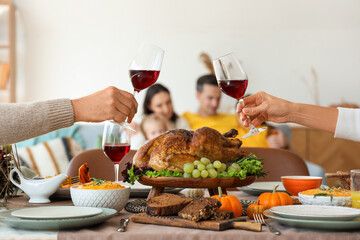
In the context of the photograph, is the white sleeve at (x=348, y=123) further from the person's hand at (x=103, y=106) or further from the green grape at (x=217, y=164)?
the person's hand at (x=103, y=106)

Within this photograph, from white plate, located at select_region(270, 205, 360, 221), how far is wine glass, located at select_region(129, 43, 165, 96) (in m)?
0.58

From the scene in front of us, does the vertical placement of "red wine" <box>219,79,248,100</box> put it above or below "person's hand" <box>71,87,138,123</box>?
above

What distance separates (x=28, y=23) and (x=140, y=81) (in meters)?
5.05

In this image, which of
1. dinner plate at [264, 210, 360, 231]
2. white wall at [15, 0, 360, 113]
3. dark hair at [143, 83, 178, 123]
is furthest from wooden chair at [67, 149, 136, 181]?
white wall at [15, 0, 360, 113]

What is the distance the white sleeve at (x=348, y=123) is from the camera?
170 centimetres

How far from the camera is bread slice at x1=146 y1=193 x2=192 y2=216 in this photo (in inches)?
42.1

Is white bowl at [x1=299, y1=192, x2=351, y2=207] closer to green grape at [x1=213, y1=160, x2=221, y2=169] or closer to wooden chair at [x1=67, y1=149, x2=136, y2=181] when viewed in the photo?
green grape at [x1=213, y1=160, x2=221, y2=169]

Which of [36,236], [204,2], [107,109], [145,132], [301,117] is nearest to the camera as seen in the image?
[36,236]

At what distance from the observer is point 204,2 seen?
5.97 meters

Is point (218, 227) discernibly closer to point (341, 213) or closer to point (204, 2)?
point (341, 213)

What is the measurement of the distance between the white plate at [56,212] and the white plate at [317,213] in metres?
0.42

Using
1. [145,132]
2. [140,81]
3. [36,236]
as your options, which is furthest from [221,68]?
[145,132]

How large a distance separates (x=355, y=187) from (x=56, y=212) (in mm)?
721

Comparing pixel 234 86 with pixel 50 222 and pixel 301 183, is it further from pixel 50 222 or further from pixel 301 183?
pixel 50 222
